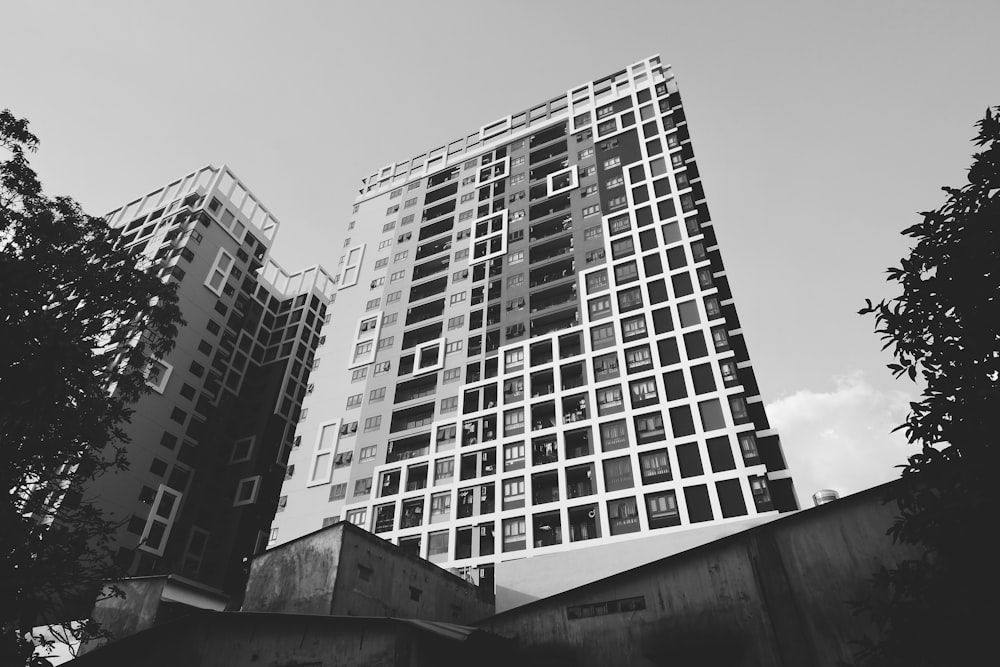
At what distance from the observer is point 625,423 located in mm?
43219

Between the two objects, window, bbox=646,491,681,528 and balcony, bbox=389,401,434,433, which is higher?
balcony, bbox=389,401,434,433

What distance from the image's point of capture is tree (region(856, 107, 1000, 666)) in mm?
10695

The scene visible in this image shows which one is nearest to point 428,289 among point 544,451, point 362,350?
point 362,350

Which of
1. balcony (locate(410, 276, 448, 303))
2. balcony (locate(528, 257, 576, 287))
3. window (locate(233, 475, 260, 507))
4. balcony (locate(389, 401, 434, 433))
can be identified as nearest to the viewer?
balcony (locate(389, 401, 434, 433))

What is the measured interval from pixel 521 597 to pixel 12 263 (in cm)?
2914

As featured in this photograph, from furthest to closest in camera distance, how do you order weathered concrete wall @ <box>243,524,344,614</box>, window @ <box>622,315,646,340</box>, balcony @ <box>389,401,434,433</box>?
balcony @ <box>389,401,434,433</box> → window @ <box>622,315,646,340</box> → weathered concrete wall @ <box>243,524,344,614</box>

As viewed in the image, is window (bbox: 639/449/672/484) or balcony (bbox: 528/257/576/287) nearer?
window (bbox: 639/449/672/484)

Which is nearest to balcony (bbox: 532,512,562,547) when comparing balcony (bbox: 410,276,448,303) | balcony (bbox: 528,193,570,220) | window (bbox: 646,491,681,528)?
window (bbox: 646,491,681,528)

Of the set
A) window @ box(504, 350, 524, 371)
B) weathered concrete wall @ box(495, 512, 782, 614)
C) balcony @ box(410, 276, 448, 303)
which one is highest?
balcony @ box(410, 276, 448, 303)

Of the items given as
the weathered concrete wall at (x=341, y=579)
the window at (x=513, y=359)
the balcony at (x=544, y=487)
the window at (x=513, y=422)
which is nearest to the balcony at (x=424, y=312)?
the window at (x=513, y=359)

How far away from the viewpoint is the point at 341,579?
25297 millimetres

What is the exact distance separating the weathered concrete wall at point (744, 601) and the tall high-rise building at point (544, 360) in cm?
2124

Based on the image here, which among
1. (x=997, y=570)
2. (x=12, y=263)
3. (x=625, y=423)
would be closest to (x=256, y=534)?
(x=625, y=423)

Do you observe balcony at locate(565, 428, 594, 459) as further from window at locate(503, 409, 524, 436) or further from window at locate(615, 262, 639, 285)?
window at locate(615, 262, 639, 285)
